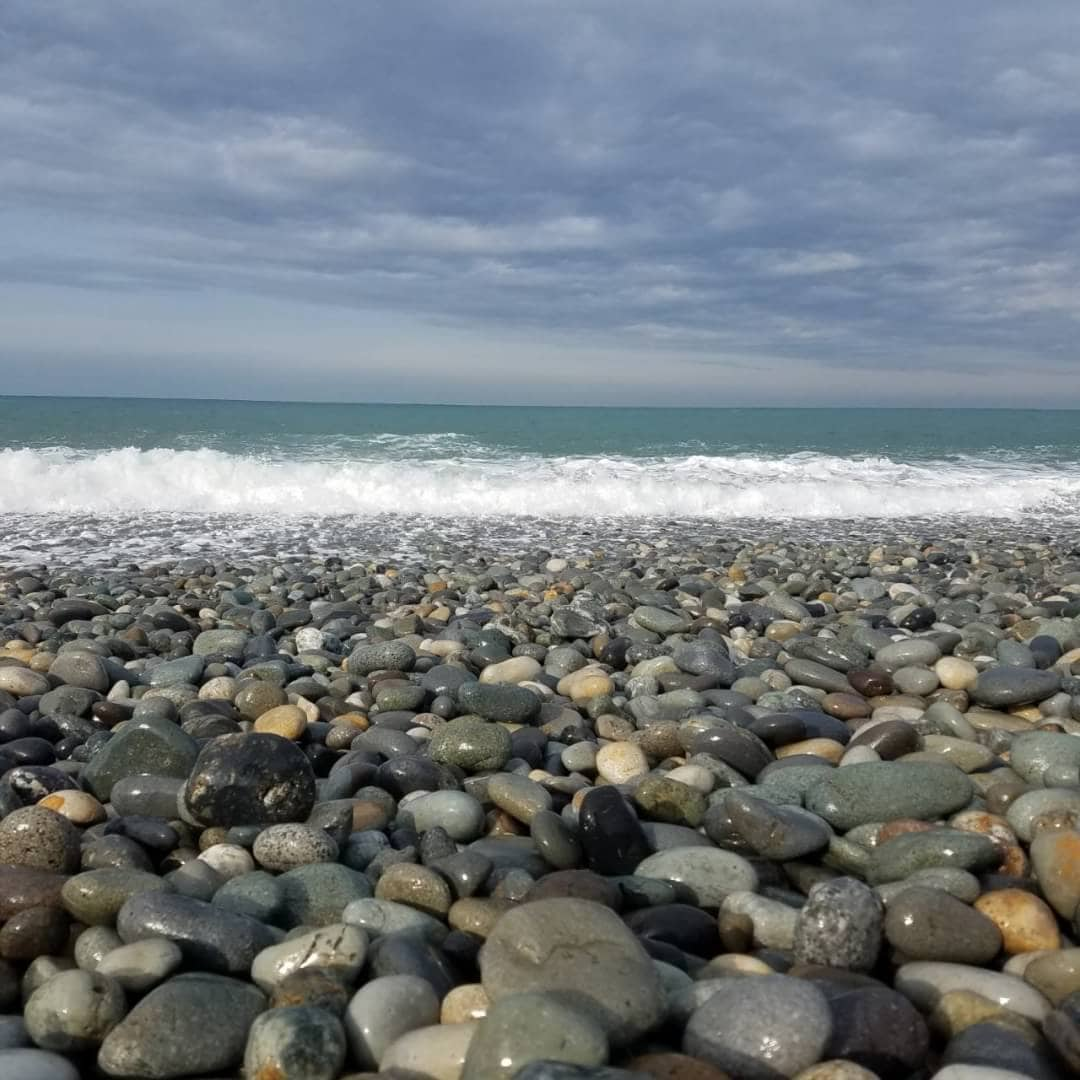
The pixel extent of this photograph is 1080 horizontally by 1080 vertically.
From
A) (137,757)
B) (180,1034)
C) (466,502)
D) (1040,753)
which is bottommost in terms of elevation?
(180,1034)

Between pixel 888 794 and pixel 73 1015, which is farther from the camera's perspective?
pixel 888 794

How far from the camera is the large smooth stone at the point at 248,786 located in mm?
2953

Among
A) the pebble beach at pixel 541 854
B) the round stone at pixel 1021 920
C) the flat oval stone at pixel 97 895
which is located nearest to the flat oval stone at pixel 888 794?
the pebble beach at pixel 541 854

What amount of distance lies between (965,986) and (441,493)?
39.5 feet

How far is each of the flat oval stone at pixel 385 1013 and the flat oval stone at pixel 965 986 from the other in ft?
3.38

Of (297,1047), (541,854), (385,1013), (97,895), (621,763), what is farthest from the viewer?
(621,763)

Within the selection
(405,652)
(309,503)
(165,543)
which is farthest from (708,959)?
(309,503)

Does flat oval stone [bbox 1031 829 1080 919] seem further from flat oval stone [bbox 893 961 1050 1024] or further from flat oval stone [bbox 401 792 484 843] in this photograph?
flat oval stone [bbox 401 792 484 843]

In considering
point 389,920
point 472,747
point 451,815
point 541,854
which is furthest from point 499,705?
point 389,920

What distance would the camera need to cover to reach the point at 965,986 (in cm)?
214

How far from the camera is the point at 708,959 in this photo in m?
2.38

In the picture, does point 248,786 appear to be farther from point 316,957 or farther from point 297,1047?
point 297,1047

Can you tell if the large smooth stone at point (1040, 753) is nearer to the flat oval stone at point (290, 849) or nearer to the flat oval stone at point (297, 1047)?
the flat oval stone at point (290, 849)

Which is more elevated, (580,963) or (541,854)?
(580,963)
